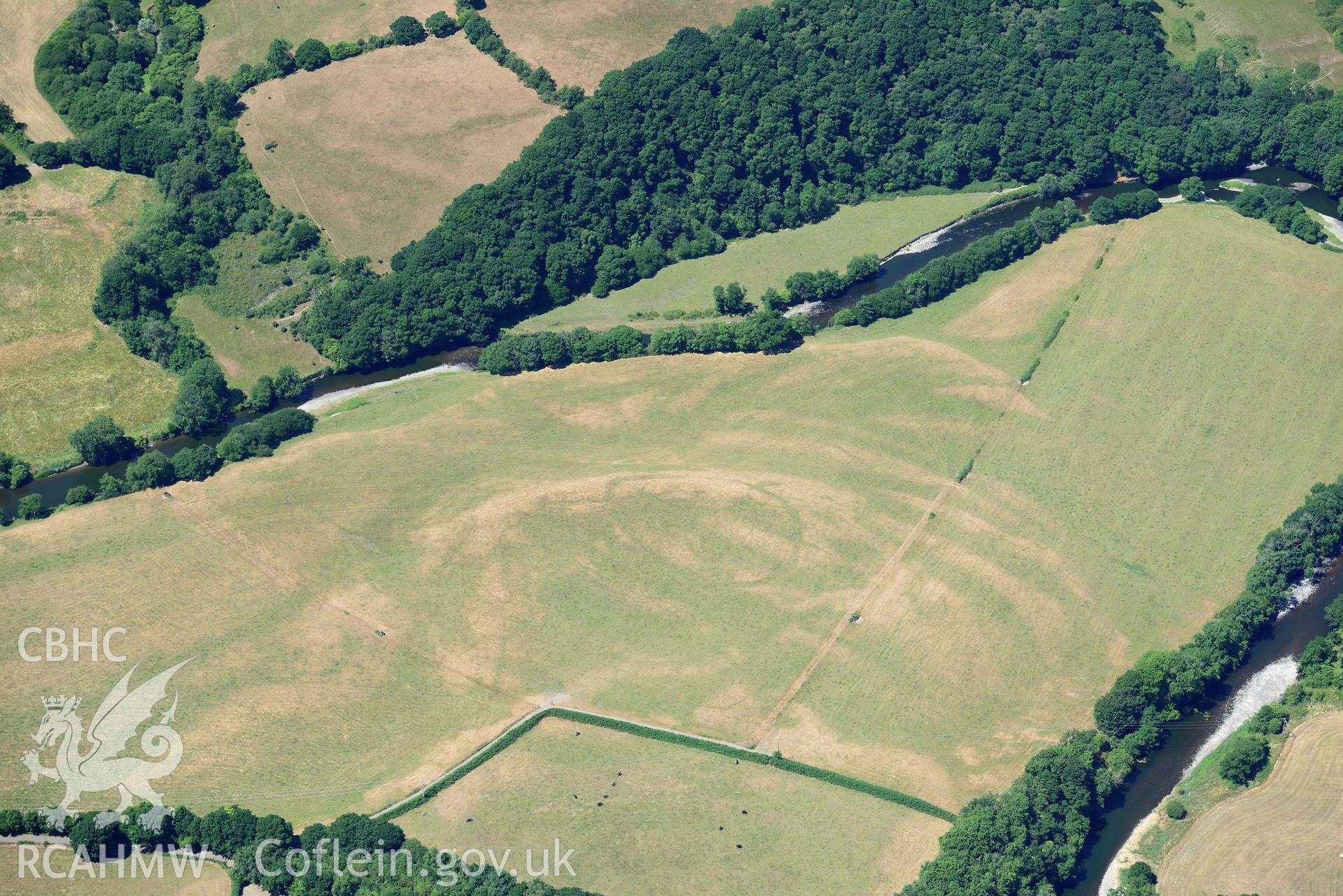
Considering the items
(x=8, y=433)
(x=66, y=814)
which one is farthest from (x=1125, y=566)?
(x=8, y=433)

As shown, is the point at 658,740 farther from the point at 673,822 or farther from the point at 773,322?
the point at 773,322

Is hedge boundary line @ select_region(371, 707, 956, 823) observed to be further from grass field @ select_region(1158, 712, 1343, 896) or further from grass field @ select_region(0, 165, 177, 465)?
grass field @ select_region(0, 165, 177, 465)

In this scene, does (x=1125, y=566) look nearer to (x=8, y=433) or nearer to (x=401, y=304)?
(x=401, y=304)

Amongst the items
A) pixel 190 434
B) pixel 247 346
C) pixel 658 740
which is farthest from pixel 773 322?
pixel 190 434

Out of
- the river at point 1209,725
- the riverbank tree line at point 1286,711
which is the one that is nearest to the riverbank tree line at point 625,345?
the river at point 1209,725

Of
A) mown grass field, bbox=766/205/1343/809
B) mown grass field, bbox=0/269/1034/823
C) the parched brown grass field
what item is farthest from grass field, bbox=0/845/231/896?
mown grass field, bbox=766/205/1343/809

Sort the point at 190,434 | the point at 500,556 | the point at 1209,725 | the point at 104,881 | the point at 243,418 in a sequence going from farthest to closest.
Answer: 1. the point at 243,418
2. the point at 190,434
3. the point at 500,556
4. the point at 1209,725
5. the point at 104,881

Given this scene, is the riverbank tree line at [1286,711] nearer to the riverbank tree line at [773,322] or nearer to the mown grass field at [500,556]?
the mown grass field at [500,556]
